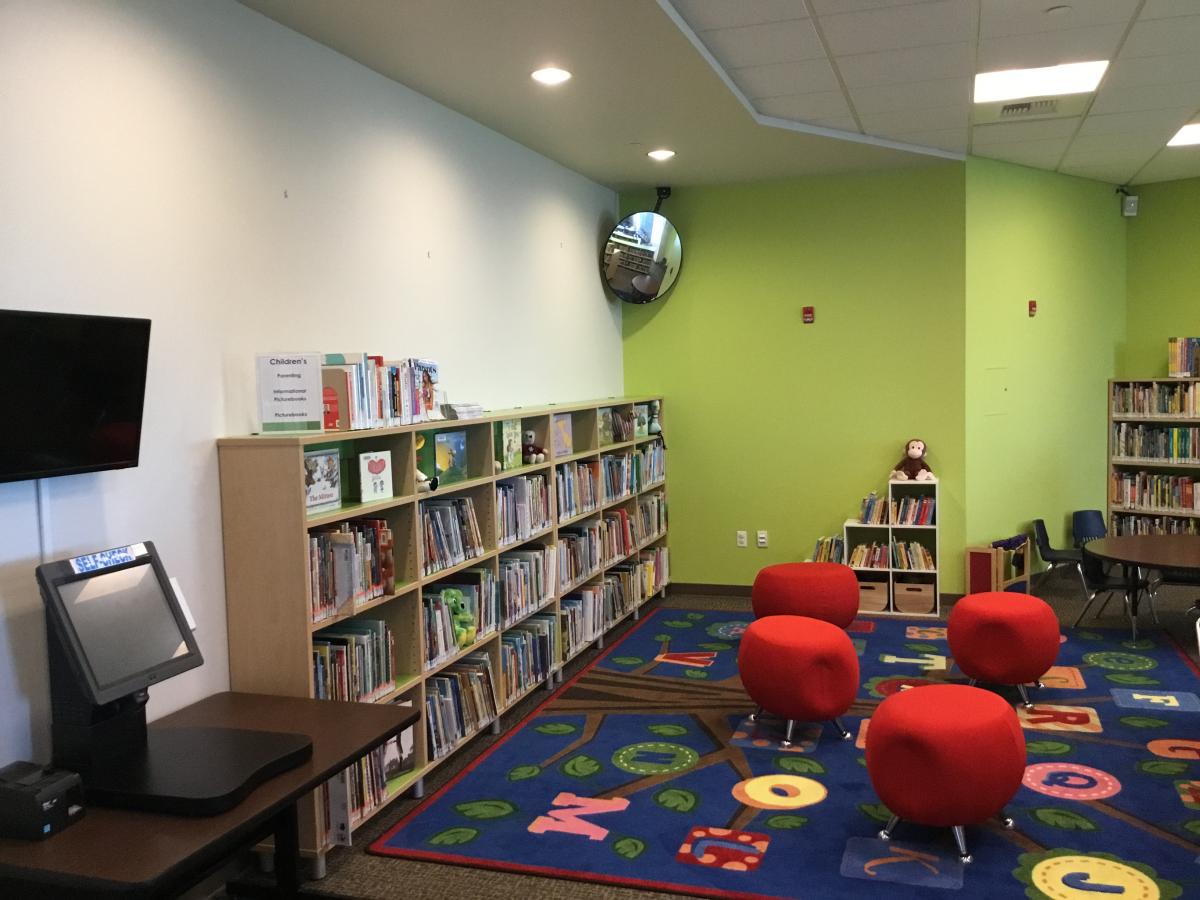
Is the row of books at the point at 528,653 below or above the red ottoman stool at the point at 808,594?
below

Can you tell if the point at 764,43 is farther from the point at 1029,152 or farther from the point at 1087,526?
the point at 1087,526

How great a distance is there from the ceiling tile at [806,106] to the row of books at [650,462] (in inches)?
99.3

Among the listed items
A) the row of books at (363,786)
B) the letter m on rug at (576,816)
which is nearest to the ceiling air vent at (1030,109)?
the letter m on rug at (576,816)

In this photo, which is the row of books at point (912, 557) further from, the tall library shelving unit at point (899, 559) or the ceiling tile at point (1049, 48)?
the ceiling tile at point (1049, 48)

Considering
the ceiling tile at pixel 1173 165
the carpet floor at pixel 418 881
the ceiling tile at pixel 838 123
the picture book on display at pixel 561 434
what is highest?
the ceiling tile at pixel 1173 165

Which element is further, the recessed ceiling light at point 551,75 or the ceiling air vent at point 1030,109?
the ceiling air vent at point 1030,109

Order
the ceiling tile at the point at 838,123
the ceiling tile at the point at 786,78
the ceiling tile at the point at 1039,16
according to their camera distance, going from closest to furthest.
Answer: the ceiling tile at the point at 1039,16
the ceiling tile at the point at 786,78
the ceiling tile at the point at 838,123

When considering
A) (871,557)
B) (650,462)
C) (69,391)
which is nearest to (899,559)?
(871,557)

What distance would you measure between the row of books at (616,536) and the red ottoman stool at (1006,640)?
2300 millimetres

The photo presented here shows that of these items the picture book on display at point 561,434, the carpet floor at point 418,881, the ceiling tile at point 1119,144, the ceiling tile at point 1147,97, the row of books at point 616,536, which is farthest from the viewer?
the ceiling tile at point 1119,144

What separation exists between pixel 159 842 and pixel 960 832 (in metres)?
2.68

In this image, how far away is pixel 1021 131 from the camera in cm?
647

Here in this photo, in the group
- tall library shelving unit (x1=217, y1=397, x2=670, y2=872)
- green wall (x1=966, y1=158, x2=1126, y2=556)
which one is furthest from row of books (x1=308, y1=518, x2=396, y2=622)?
green wall (x1=966, y1=158, x2=1126, y2=556)

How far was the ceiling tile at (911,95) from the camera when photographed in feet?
17.6
